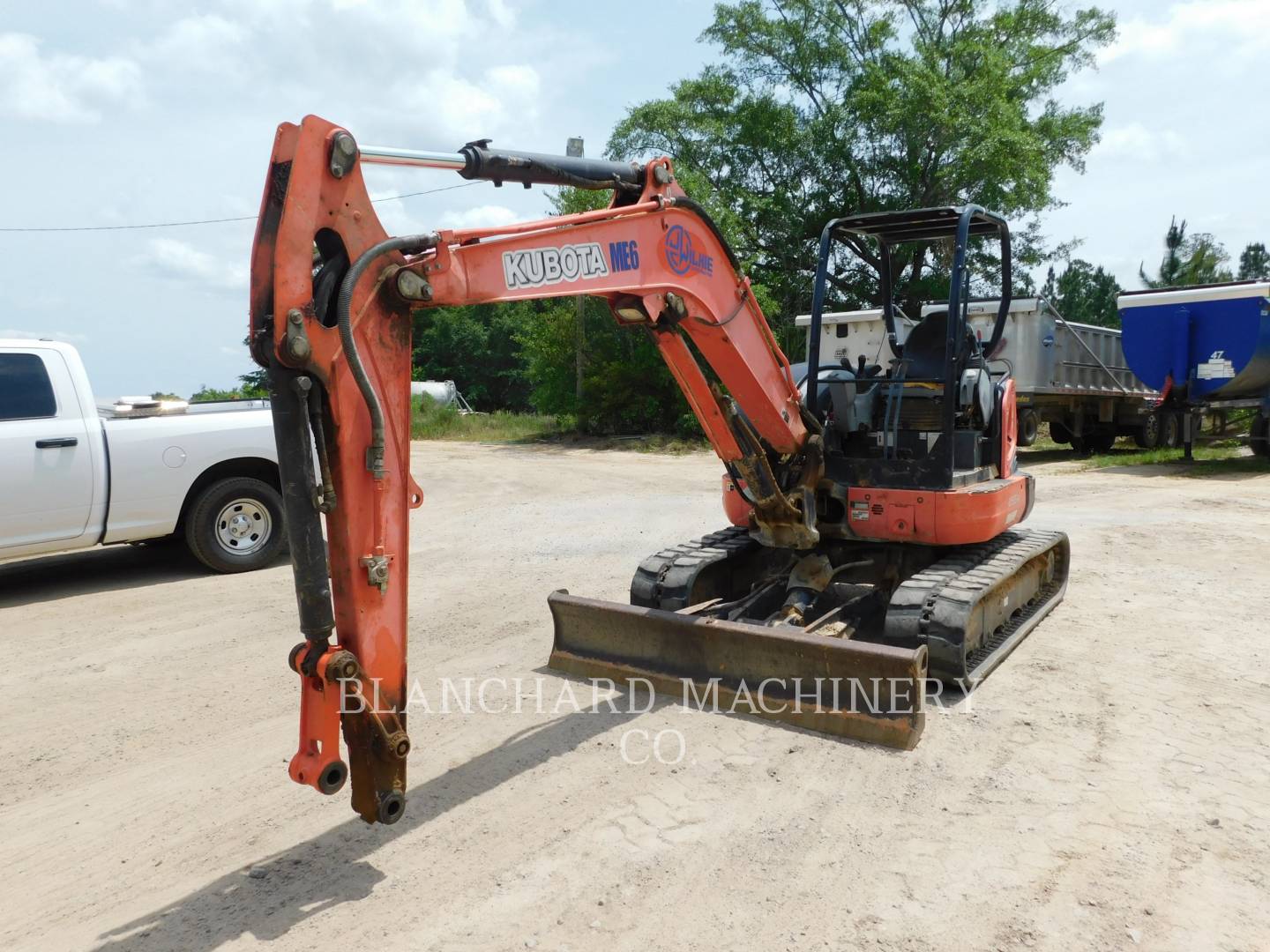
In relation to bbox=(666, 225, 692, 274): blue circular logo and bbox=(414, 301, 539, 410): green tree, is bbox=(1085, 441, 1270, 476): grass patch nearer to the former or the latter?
bbox=(666, 225, 692, 274): blue circular logo

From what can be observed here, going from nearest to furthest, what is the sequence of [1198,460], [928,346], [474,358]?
[928,346], [1198,460], [474,358]

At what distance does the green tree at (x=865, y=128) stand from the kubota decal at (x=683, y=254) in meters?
19.3

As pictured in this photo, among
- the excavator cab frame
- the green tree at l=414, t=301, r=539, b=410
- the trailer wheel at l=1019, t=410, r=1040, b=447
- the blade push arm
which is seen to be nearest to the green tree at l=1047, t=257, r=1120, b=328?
the trailer wheel at l=1019, t=410, r=1040, b=447

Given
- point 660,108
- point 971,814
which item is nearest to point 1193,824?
point 971,814

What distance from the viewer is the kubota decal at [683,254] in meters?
4.61

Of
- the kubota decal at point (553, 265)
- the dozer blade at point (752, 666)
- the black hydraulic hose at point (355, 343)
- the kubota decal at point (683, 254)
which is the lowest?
the dozer blade at point (752, 666)

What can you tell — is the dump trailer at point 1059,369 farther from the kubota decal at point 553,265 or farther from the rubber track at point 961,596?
the kubota decal at point 553,265

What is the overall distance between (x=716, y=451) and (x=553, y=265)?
75.7 inches

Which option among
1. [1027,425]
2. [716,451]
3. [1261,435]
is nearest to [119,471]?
A: [716,451]

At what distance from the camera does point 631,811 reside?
12.7 ft

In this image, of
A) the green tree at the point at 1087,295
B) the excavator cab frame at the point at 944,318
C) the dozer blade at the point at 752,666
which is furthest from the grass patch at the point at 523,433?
the green tree at the point at 1087,295

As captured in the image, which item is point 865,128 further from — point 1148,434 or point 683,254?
point 683,254

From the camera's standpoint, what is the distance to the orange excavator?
3080mm

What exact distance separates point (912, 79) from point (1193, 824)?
23.0 meters
